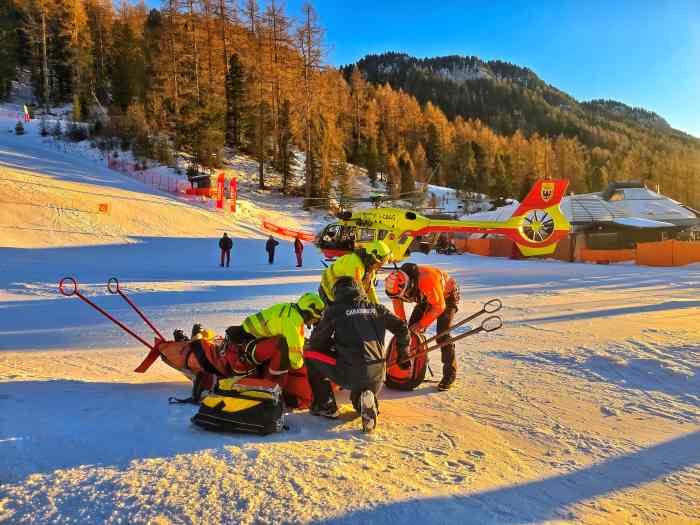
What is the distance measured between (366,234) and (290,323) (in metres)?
12.7

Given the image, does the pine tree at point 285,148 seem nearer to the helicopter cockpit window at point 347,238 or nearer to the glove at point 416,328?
the helicopter cockpit window at point 347,238

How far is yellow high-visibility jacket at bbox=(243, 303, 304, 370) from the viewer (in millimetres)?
3764

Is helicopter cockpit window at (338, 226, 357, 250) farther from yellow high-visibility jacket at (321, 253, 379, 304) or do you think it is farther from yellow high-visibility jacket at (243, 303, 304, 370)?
yellow high-visibility jacket at (243, 303, 304, 370)

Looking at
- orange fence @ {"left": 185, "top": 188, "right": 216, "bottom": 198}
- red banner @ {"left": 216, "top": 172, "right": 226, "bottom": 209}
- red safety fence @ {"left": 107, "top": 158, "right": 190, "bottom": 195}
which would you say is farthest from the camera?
red safety fence @ {"left": 107, "top": 158, "right": 190, "bottom": 195}

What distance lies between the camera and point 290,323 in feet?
12.3

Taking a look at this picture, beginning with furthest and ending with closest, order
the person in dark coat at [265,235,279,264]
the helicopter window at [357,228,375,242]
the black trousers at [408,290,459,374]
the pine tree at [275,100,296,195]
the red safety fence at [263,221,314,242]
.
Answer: the pine tree at [275,100,296,195] < the red safety fence at [263,221,314,242] < the person in dark coat at [265,235,279,264] < the helicopter window at [357,228,375,242] < the black trousers at [408,290,459,374]

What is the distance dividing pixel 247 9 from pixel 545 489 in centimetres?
5127

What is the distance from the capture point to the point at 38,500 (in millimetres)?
2277

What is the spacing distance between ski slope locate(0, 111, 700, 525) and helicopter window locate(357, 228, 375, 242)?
7861 mm

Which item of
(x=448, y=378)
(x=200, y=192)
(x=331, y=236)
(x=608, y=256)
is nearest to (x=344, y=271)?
(x=448, y=378)

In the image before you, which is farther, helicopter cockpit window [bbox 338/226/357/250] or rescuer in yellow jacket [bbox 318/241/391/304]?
helicopter cockpit window [bbox 338/226/357/250]

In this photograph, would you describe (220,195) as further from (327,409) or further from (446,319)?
(327,409)

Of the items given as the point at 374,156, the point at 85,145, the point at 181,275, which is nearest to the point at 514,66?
the point at 374,156

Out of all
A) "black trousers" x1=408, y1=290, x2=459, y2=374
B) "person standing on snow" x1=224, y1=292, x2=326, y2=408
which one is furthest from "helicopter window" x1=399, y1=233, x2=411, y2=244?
"person standing on snow" x1=224, y1=292, x2=326, y2=408
